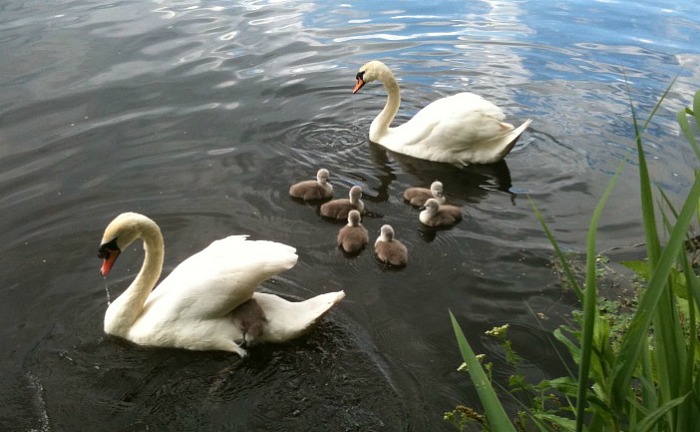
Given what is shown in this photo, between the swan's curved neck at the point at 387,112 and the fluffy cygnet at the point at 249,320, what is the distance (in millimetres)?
4005

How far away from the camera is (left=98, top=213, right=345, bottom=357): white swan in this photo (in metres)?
4.84

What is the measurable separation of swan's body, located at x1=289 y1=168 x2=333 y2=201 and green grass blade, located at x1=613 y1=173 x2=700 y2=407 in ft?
17.1

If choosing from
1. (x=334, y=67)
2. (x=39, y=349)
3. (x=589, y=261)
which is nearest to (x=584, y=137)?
(x=334, y=67)

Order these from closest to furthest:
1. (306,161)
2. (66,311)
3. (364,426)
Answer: (364,426) → (66,311) → (306,161)

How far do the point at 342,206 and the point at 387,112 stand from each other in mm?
2343

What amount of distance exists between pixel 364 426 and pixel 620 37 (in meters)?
11.3

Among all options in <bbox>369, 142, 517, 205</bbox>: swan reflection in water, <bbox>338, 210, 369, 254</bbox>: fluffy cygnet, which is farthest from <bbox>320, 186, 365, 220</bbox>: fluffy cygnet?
<bbox>369, 142, 517, 205</bbox>: swan reflection in water

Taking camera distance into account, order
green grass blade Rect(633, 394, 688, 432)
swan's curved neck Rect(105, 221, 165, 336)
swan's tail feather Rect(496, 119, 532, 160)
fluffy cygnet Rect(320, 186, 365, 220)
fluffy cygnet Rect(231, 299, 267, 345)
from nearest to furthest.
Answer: green grass blade Rect(633, 394, 688, 432)
fluffy cygnet Rect(231, 299, 267, 345)
swan's curved neck Rect(105, 221, 165, 336)
fluffy cygnet Rect(320, 186, 365, 220)
swan's tail feather Rect(496, 119, 532, 160)

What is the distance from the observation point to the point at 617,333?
15.4ft

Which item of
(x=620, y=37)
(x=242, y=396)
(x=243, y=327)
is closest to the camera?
(x=242, y=396)

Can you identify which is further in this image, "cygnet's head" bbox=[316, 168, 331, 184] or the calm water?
"cygnet's head" bbox=[316, 168, 331, 184]

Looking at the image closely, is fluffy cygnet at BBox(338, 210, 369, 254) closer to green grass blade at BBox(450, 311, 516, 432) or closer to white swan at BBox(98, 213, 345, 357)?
white swan at BBox(98, 213, 345, 357)

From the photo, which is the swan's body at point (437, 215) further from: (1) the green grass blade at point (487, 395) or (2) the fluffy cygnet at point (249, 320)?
(1) the green grass blade at point (487, 395)

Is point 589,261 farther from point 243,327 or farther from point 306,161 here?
point 306,161
